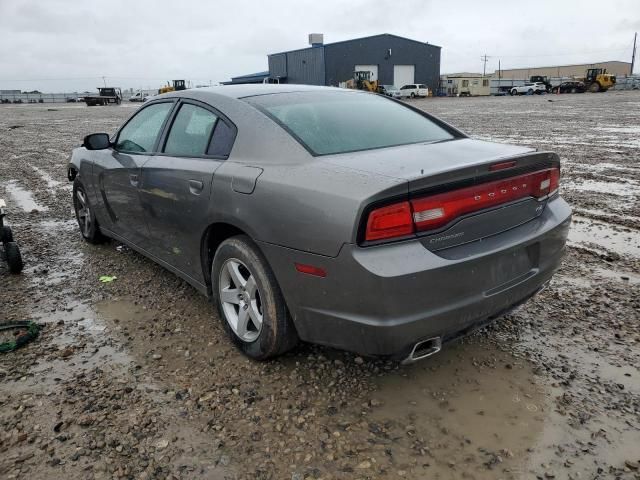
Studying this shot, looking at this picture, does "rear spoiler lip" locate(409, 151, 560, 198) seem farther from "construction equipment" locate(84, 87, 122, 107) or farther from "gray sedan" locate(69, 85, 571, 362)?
"construction equipment" locate(84, 87, 122, 107)

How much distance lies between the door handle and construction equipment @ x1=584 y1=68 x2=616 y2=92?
5691 cm

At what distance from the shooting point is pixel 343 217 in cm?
229

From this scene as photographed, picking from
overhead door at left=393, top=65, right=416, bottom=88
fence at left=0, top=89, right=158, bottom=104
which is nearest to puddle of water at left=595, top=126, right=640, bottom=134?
overhead door at left=393, top=65, right=416, bottom=88

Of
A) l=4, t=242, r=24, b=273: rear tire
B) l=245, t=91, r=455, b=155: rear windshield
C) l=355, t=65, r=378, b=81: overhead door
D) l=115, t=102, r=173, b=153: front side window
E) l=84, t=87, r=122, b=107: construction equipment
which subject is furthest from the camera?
l=355, t=65, r=378, b=81: overhead door

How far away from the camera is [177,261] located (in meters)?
3.63

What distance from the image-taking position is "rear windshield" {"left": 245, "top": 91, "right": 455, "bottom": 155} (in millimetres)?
2938

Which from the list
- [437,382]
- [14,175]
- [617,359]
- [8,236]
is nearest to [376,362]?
[437,382]

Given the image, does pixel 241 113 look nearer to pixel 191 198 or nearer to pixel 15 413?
pixel 191 198

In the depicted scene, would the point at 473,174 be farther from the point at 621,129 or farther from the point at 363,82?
the point at 363,82

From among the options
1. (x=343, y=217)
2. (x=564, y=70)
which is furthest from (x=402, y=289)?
(x=564, y=70)

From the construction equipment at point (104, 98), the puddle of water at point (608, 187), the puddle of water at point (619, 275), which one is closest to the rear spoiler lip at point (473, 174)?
the puddle of water at point (619, 275)

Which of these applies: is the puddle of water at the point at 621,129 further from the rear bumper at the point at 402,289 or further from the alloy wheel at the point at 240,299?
the alloy wheel at the point at 240,299

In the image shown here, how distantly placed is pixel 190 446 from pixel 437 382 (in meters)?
1.31

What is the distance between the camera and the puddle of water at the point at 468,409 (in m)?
2.25
